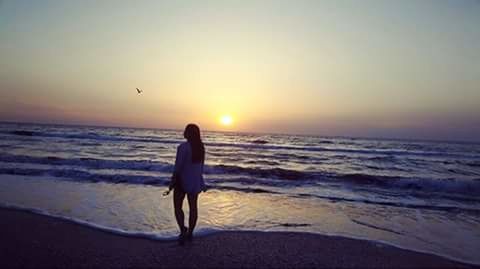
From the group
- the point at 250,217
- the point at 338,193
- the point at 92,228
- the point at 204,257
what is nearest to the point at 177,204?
the point at 204,257

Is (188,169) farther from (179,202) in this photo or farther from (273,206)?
(273,206)

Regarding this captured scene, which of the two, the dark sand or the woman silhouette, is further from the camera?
the woman silhouette

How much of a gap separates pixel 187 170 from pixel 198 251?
1.20m

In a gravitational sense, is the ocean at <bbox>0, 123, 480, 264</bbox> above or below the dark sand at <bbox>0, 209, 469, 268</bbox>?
below

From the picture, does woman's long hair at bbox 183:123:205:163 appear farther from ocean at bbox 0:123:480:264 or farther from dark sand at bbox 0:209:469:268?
ocean at bbox 0:123:480:264

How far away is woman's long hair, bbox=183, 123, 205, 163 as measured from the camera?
5.11 metres

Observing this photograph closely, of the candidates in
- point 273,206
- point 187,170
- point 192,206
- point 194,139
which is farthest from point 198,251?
point 273,206

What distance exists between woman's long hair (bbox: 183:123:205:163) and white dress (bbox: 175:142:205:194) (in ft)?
0.20

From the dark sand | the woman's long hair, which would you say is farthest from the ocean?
the woman's long hair

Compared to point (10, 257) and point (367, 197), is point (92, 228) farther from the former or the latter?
point (367, 197)

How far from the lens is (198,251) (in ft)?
16.4

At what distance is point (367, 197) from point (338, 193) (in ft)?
3.07

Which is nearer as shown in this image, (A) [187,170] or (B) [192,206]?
(A) [187,170]

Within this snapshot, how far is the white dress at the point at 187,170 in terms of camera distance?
5098 millimetres
